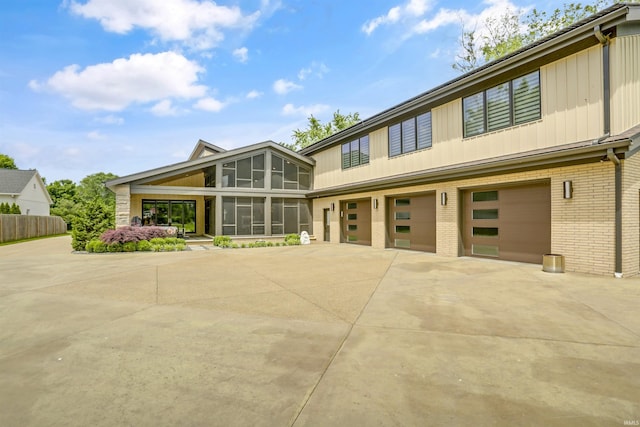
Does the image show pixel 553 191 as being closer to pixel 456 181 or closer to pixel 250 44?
pixel 456 181

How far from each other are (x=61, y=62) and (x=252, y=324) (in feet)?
56.6

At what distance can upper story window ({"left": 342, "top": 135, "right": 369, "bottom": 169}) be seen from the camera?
15984 millimetres

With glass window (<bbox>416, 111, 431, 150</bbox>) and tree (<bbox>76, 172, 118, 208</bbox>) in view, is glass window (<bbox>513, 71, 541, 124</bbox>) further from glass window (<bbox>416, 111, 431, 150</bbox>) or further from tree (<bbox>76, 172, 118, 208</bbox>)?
tree (<bbox>76, 172, 118, 208</bbox>)

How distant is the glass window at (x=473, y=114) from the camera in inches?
419

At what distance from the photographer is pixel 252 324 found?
4578 millimetres

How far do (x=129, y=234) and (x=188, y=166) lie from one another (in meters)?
4.94

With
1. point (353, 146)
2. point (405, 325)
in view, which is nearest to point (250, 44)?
point (353, 146)

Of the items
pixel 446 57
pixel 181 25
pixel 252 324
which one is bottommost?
pixel 252 324

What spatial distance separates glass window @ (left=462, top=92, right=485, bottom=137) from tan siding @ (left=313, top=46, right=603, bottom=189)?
8.1 inches

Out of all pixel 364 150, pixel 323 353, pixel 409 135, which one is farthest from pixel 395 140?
pixel 323 353

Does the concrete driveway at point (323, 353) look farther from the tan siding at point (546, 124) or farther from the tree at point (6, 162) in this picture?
the tree at point (6, 162)

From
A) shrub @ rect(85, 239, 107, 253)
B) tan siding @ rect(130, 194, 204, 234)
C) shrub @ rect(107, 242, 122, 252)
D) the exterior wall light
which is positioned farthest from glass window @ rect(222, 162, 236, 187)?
the exterior wall light

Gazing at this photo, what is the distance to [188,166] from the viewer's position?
1741 cm

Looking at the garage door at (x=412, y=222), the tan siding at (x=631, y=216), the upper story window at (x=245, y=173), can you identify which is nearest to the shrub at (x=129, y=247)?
the upper story window at (x=245, y=173)
